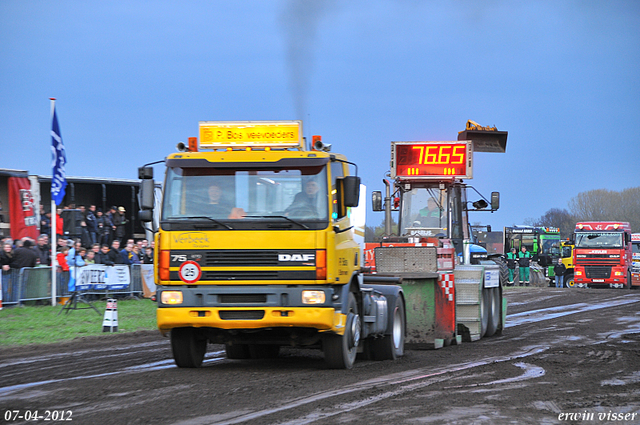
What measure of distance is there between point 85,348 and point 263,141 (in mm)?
5472

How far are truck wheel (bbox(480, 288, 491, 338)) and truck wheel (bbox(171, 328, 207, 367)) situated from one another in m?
6.52

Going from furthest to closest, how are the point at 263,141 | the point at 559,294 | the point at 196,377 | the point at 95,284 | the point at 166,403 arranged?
the point at 559,294 → the point at 95,284 → the point at 263,141 → the point at 196,377 → the point at 166,403

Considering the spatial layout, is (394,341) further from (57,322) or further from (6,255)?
(6,255)

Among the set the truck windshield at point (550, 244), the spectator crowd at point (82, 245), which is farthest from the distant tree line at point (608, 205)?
the spectator crowd at point (82, 245)

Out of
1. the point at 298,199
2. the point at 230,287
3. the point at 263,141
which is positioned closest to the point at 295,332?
the point at 230,287

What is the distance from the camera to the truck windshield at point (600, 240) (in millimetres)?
38500

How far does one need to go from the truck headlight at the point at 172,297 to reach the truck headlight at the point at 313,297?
4.93ft

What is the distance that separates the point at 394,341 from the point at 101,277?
11.4 metres

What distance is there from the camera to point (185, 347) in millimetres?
10609

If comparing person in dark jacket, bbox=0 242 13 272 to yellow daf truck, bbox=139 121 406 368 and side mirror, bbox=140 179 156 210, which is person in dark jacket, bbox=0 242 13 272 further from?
side mirror, bbox=140 179 156 210

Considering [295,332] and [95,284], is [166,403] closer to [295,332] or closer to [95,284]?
[295,332]

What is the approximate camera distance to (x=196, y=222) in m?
9.89

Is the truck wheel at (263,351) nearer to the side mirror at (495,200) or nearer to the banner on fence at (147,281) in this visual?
the side mirror at (495,200)

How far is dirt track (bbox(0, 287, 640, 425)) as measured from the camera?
7.24m
